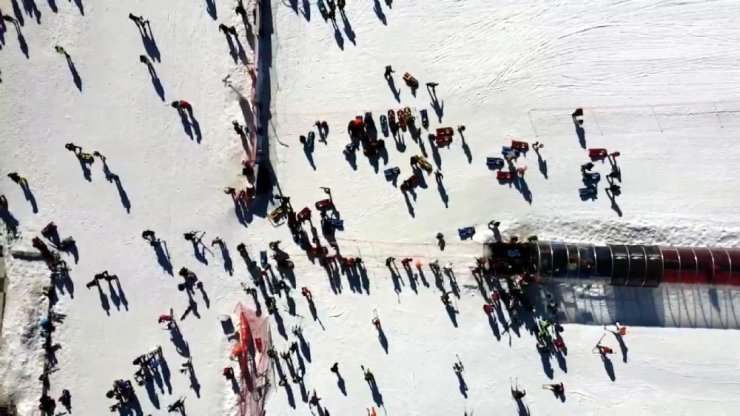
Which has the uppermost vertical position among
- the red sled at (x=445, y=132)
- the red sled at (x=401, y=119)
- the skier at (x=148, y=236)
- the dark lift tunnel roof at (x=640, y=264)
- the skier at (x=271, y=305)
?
the red sled at (x=401, y=119)

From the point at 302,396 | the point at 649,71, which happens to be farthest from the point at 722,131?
the point at 302,396

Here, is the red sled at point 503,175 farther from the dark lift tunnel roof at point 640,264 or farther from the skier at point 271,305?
the skier at point 271,305

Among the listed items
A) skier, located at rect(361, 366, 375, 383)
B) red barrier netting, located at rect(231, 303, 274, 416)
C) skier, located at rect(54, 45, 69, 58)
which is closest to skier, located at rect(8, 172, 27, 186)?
skier, located at rect(54, 45, 69, 58)

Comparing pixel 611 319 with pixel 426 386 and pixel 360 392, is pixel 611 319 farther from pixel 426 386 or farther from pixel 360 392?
pixel 360 392

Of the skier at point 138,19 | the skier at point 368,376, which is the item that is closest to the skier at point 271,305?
the skier at point 368,376

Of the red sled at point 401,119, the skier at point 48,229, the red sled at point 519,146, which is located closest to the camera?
the red sled at point 519,146

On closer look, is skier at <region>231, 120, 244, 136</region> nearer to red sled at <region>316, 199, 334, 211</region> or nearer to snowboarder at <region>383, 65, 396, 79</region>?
red sled at <region>316, 199, 334, 211</region>
